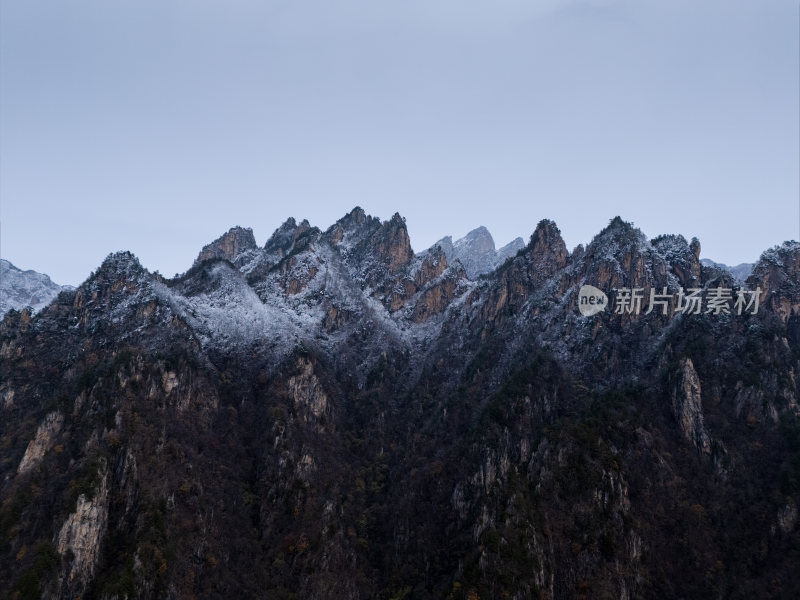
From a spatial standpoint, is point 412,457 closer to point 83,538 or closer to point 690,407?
point 690,407

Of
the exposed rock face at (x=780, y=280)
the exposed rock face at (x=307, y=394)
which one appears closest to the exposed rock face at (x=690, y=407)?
the exposed rock face at (x=780, y=280)

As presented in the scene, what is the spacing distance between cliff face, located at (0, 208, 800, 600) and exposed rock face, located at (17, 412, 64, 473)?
551 mm

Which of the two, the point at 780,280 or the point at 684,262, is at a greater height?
the point at 684,262

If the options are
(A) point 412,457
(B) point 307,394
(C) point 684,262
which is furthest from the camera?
(C) point 684,262

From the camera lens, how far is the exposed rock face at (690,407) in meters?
143

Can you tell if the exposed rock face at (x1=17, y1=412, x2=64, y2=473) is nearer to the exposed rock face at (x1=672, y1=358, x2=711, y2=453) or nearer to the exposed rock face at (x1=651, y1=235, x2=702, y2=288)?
the exposed rock face at (x1=672, y1=358, x2=711, y2=453)

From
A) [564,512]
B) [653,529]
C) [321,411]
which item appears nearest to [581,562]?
[564,512]

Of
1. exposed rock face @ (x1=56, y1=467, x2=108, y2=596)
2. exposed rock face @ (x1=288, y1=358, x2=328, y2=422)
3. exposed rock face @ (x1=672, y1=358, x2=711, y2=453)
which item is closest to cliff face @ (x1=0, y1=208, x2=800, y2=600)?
exposed rock face @ (x1=56, y1=467, x2=108, y2=596)

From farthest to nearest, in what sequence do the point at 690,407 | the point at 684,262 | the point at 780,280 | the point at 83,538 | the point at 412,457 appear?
the point at 684,262 → the point at 780,280 → the point at 412,457 → the point at 690,407 → the point at 83,538

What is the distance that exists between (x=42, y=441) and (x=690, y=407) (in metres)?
189

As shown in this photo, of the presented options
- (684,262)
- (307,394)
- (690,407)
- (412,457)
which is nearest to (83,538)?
(307,394)

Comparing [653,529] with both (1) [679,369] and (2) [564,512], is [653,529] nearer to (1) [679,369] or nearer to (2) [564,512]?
(2) [564,512]

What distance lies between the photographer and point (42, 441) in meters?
129

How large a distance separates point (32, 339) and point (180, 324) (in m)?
47.8
